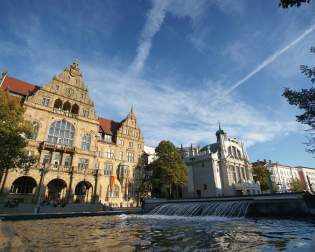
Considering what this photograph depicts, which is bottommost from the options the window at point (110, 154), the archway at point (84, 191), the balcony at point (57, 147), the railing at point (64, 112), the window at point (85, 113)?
the archway at point (84, 191)

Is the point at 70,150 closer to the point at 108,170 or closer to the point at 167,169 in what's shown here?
the point at 108,170

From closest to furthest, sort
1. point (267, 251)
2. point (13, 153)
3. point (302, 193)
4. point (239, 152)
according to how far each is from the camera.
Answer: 1. point (267, 251)
2. point (302, 193)
3. point (13, 153)
4. point (239, 152)

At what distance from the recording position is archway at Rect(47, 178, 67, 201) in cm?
3594

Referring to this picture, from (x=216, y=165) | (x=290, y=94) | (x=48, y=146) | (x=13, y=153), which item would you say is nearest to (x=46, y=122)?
(x=48, y=146)

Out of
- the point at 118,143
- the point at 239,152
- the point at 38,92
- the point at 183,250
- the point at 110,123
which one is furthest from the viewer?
the point at 239,152

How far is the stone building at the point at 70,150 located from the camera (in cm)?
3397

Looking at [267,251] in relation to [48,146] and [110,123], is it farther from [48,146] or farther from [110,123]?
[110,123]

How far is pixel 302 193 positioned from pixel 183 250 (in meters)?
16.9

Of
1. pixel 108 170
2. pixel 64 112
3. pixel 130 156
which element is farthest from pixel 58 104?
pixel 130 156

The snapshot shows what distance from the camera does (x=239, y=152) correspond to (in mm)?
62062

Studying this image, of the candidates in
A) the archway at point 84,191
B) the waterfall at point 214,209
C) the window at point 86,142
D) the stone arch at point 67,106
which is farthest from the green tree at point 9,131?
the waterfall at point 214,209

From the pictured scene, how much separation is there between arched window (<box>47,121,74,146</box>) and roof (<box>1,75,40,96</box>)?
8.11 m

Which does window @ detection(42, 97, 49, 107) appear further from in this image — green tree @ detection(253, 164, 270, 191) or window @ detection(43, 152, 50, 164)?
green tree @ detection(253, 164, 270, 191)

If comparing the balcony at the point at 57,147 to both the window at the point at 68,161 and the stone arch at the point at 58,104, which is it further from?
the stone arch at the point at 58,104
